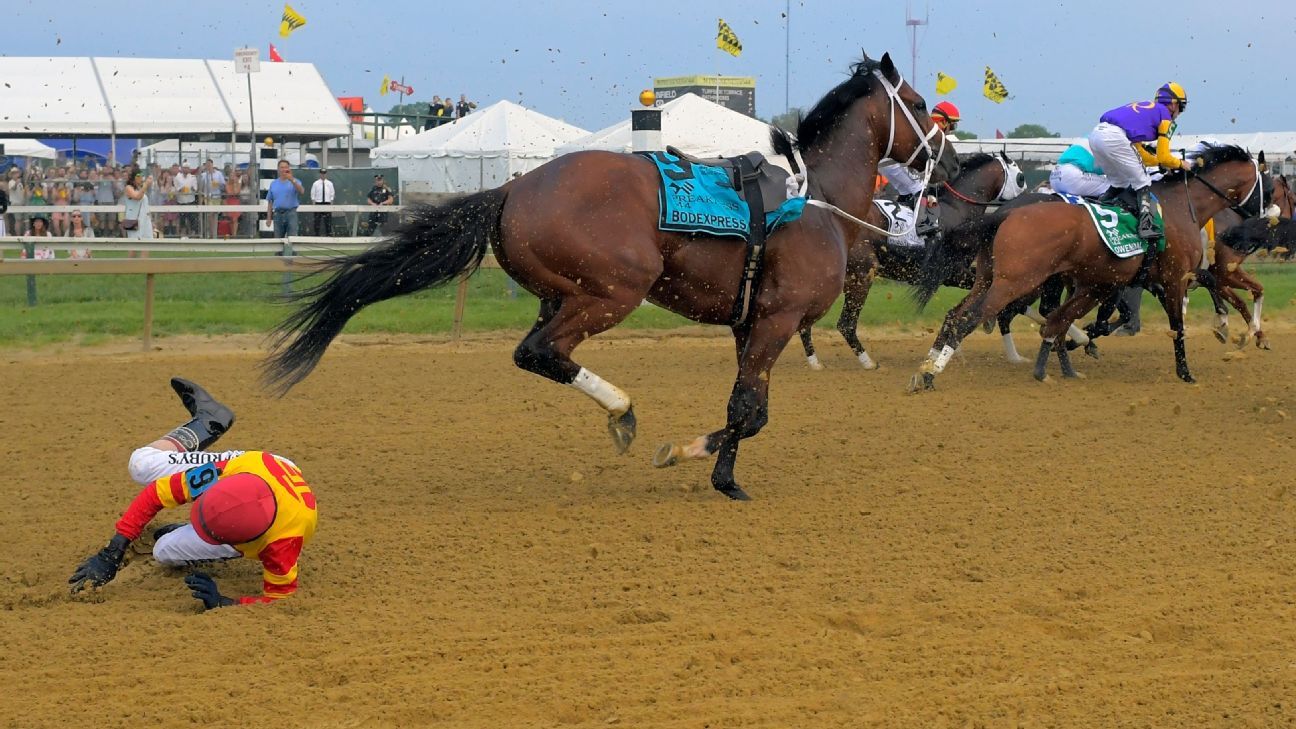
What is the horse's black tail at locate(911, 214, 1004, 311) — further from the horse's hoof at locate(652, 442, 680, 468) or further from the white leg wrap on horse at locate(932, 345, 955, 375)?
the horse's hoof at locate(652, 442, 680, 468)

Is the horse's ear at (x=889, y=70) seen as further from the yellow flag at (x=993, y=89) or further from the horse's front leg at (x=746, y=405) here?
the yellow flag at (x=993, y=89)

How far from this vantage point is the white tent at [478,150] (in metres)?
23.2

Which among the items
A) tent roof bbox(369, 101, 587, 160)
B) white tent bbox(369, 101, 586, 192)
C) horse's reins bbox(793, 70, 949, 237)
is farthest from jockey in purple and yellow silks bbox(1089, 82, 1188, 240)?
tent roof bbox(369, 101, 587, 160)

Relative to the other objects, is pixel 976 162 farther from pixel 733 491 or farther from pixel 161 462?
pixel 161 462

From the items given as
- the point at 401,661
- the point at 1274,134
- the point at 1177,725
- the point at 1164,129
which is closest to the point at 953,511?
the point at 1177,725

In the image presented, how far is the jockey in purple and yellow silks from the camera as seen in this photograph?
1092 centimetres

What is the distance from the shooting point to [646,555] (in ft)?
19.4

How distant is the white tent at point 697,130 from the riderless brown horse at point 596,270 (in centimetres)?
1505

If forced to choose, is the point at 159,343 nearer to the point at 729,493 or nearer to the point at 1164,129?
the point at 729,493

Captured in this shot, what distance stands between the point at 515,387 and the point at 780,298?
4.31m

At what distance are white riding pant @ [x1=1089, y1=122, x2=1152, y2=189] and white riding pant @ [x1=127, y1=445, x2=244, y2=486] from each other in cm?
791


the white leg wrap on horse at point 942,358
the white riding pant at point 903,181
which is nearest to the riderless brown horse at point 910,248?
the white riding pant at point 903,181

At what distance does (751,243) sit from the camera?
6.81 m

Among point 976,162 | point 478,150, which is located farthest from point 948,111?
point 478,150
